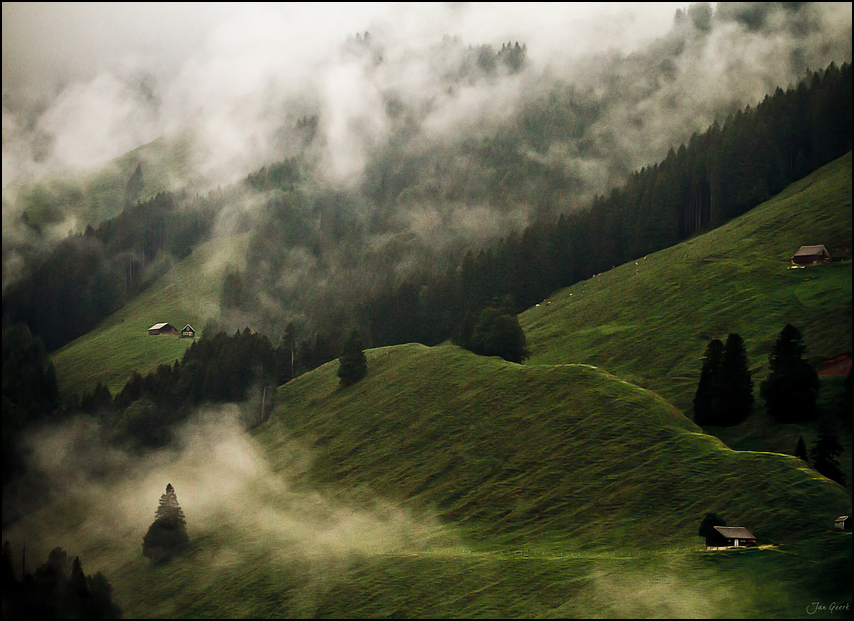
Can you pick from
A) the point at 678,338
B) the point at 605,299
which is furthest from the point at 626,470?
the point at 605,299

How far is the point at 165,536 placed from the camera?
108m

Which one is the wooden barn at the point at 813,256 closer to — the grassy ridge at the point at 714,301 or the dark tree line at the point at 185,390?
the grassy ridge at the point at 714,301

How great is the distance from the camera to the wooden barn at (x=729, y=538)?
7438cm

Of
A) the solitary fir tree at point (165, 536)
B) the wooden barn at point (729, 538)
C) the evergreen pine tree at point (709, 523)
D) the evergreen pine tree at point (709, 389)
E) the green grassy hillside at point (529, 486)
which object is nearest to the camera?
the wooden barn at point (729, 538)

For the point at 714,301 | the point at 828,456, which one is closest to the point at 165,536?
the point at 828,456

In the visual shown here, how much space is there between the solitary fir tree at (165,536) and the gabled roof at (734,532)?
7393 cm

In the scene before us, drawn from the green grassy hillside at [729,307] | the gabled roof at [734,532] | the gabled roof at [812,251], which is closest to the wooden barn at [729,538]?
the gabled roof at [734,532]

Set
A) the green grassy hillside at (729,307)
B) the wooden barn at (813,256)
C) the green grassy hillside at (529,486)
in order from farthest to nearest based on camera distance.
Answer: the wooden barn at (813,256) → the green grassy hillside at (729,307) → the green grassy hillside at (529,486)

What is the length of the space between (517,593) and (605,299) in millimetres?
108964

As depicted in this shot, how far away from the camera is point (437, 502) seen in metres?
105

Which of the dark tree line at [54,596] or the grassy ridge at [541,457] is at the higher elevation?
the dark tree line at [54,596]

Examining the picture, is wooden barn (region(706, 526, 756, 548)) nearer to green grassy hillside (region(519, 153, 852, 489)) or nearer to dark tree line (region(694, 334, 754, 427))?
green grassy hillside (region(519, 153, 852, 489))

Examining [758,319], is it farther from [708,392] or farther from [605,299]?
[605,299]

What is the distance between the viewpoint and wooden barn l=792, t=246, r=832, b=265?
491 ft
